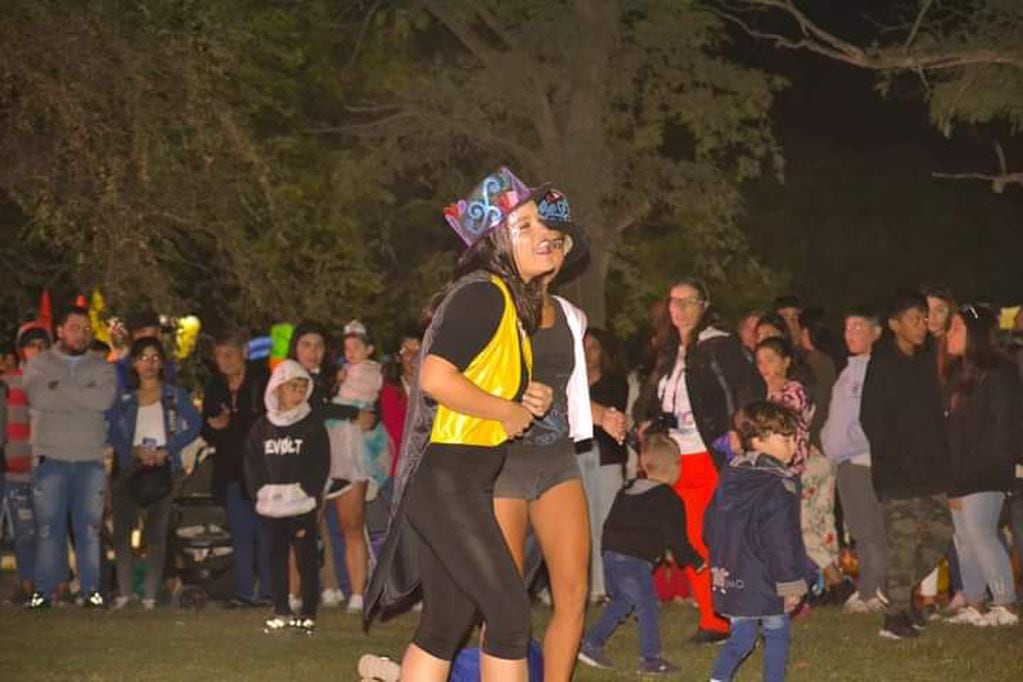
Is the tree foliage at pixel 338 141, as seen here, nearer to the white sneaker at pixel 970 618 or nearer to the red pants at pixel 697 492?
the red pants at pixel 697 492

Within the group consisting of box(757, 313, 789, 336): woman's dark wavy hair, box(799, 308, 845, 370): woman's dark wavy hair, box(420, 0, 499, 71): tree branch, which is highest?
box(420, 0, 499, 71): tree branch

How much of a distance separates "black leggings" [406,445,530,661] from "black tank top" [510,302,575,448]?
1007 millimetres

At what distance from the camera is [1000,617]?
1359 cm

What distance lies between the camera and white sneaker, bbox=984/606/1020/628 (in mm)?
13562

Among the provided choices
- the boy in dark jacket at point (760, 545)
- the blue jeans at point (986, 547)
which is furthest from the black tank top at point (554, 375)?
the blue jeans at point (986, 547)

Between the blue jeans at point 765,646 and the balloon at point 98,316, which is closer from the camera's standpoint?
the blue jeans at point 765,646

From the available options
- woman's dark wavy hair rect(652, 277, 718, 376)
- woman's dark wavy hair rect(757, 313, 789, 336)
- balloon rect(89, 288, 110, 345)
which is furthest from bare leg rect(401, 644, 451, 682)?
balloon rect(89, 288, 110, 345)

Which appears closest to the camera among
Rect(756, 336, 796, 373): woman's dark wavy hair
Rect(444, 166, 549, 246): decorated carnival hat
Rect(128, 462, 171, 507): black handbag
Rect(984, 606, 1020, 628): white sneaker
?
Rect(444, 166, 549, 246): decorated carnival hat

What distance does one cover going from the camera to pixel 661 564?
15875 mm

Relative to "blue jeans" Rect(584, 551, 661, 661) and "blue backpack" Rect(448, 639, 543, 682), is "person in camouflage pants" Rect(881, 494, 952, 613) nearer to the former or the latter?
"blue jeans" Rect(584, 551, 661, 661)

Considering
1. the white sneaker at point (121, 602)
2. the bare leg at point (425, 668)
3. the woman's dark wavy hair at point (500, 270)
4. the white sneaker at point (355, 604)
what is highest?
the woman's dark wavy hair at point (500, 270)

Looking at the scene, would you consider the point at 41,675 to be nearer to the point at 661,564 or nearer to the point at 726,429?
the point at 726,429

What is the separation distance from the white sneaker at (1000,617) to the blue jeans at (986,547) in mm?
47

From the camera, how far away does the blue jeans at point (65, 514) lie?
15492 mm
